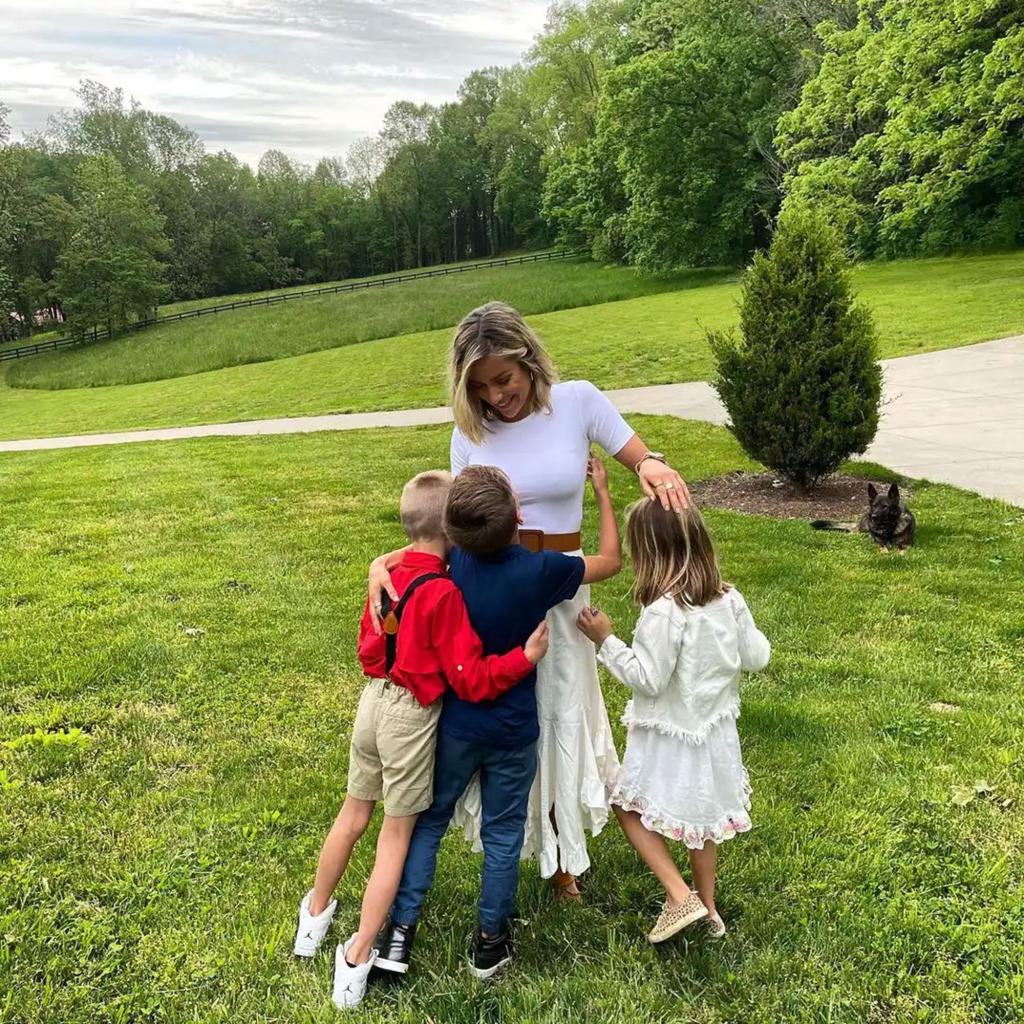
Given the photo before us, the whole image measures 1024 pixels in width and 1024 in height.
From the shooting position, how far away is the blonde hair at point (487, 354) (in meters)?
2.27

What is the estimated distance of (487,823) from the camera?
7.41ft

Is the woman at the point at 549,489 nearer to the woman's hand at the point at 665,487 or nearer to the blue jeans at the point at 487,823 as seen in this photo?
the woman's hand at the point at 665,487

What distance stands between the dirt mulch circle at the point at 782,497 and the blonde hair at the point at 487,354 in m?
5.07

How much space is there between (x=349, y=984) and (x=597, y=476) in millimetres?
1561

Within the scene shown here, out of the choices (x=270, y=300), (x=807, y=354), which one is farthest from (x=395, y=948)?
(x=270, y=300)

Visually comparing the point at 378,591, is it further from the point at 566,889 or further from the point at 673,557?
the point at 566,889

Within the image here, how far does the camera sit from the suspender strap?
6.85 ft

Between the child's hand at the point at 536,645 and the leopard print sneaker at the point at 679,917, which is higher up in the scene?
the child's hand at the point at 536,645

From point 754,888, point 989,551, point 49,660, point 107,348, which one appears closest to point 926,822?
point 754,888

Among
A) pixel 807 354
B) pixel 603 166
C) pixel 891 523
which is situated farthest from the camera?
pixel 603 166

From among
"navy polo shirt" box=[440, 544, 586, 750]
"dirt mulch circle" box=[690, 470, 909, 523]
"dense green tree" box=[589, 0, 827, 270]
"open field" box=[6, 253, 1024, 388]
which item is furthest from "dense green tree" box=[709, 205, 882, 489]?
"dense green tree" box=[589, 0, 827, 270]

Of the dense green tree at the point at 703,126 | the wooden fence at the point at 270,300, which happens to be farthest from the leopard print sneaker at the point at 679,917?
the wooden fence at the point at 270,300

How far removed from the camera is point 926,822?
2.86m

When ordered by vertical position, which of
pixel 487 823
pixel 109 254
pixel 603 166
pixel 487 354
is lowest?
pixel 487 823
